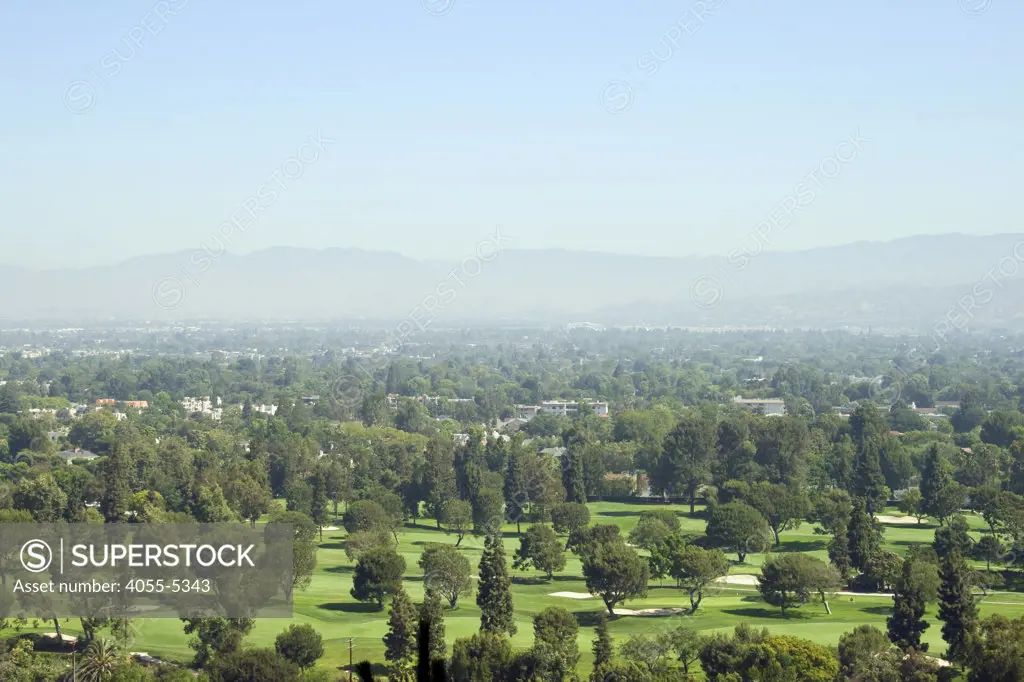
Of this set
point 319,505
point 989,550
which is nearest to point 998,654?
point 989,550

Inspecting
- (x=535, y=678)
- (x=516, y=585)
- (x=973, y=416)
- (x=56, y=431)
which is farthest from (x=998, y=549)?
(x=56, y=431)

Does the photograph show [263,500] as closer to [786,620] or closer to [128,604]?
[128,604]

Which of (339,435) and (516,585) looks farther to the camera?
(339,435)

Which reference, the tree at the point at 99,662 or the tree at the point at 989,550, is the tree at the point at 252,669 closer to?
the tree at the point at 99,662

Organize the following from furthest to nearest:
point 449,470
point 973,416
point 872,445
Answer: point 973,416, point 872,445, point 449,470

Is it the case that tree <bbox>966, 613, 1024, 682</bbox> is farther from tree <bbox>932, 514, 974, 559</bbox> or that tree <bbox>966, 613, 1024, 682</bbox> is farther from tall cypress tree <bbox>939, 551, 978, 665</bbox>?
tree <bbox>932, 514, 974, 559</bbox>

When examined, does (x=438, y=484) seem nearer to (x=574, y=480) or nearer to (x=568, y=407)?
(x=574, y=480)
